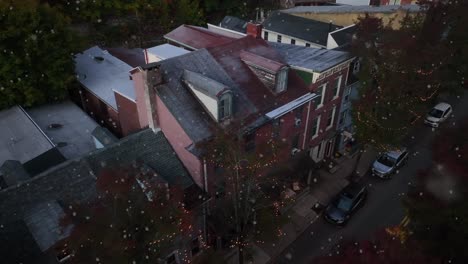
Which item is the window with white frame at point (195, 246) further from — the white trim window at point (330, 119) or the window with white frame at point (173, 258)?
the white trim window at point (330, 119)

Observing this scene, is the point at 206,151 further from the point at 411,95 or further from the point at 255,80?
the point at 411,95

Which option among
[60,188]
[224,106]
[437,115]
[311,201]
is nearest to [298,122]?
[311,201]

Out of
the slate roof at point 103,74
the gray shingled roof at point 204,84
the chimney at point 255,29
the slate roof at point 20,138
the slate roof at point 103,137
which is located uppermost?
the chimney at point 255,29

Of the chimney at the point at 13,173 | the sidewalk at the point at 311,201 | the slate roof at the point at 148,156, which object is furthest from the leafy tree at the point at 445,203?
the chimney at the point at 13,173

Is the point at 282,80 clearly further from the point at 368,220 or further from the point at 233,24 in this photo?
the point at 233,24

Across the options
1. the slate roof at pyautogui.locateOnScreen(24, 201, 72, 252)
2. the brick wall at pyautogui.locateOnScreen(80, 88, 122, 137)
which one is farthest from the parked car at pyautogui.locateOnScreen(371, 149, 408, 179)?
the slate roof at pyautogui.locateOnScreen(24, 201, 72, 252)

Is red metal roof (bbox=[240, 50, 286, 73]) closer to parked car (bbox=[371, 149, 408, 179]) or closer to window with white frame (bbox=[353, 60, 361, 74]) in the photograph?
window with white frame (bbox=[353, 60, 361, 74])
